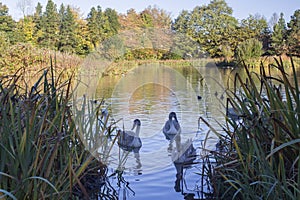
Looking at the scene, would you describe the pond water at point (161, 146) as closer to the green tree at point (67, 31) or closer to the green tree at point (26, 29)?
the green tree at point (67, 31)

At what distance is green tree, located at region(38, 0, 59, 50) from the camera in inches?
1145

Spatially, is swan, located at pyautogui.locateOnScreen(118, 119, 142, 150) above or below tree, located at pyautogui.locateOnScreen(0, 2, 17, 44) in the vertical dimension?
below

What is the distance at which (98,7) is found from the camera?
32.8 m

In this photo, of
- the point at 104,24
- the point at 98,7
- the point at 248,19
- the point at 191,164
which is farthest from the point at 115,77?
the point at 248,19

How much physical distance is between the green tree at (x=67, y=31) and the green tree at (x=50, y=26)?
376 mm

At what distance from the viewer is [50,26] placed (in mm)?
30328

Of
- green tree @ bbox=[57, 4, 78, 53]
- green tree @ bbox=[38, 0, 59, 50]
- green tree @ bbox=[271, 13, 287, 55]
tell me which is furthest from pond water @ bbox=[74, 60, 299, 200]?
green tree @ bbox=[271, 13, 287, 55]

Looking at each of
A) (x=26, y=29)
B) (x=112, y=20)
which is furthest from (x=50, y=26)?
(x=112, y=20)

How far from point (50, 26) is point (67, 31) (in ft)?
5.52

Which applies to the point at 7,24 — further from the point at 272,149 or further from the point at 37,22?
the point at 272,149

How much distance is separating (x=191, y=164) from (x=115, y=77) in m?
13.9

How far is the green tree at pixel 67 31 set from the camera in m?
28.0

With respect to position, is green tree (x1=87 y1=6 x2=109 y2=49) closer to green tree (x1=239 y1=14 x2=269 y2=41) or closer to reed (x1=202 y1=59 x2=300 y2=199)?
green tree (x1=239 y1=14 x2=269 y2=41)

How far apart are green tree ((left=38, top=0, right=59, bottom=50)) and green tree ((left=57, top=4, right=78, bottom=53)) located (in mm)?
376
